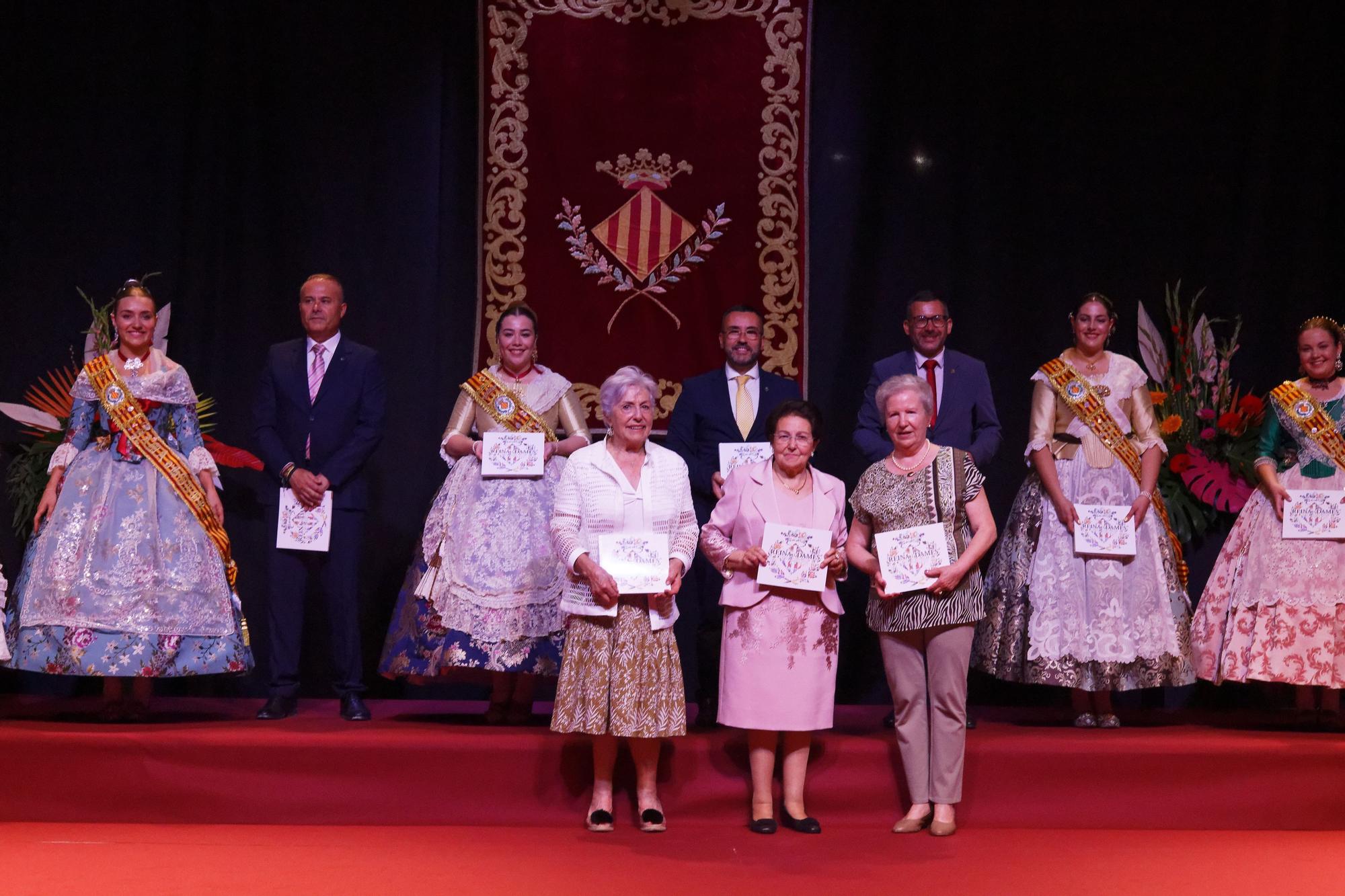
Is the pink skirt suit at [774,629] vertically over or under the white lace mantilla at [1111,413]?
under

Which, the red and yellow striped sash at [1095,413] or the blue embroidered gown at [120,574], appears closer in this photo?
the blue embroidered gown at [120,574]

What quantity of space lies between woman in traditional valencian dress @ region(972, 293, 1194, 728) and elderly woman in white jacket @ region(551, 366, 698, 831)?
4.84ft

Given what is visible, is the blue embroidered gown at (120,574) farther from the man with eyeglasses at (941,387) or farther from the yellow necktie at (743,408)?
the man with eyeglasses at (941,387)

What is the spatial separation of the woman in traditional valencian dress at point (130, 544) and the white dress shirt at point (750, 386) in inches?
76.6

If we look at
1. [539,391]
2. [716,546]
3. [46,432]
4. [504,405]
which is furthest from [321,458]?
[716,546]

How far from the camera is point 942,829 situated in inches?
168

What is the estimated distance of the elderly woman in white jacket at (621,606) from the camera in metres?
4.16

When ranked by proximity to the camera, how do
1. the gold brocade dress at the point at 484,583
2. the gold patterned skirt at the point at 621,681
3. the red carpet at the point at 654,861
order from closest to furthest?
1. the red carpet at the point at 654,861
2. the gold patterned skirt at the point at 621,681
3. the gold brocade dress at the point at 484,583

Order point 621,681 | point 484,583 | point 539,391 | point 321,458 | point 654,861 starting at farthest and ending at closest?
point 321,458
point 539,391
point 484,583
point 621,681
point 654,861

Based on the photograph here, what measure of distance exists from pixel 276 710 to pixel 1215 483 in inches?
157

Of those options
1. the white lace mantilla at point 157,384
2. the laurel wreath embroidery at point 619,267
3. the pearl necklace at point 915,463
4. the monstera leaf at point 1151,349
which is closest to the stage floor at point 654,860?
the pearl necklace at point 915,463

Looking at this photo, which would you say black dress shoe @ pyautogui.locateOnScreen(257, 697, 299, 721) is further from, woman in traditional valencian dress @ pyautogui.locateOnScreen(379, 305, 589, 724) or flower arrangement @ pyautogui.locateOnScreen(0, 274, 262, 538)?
flower arrangement @ pyautogui.locateOnScreen(0, 274, 262, 538)

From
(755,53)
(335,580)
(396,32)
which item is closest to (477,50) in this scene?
(396,32)

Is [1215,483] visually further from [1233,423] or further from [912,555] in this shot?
[912,555]
